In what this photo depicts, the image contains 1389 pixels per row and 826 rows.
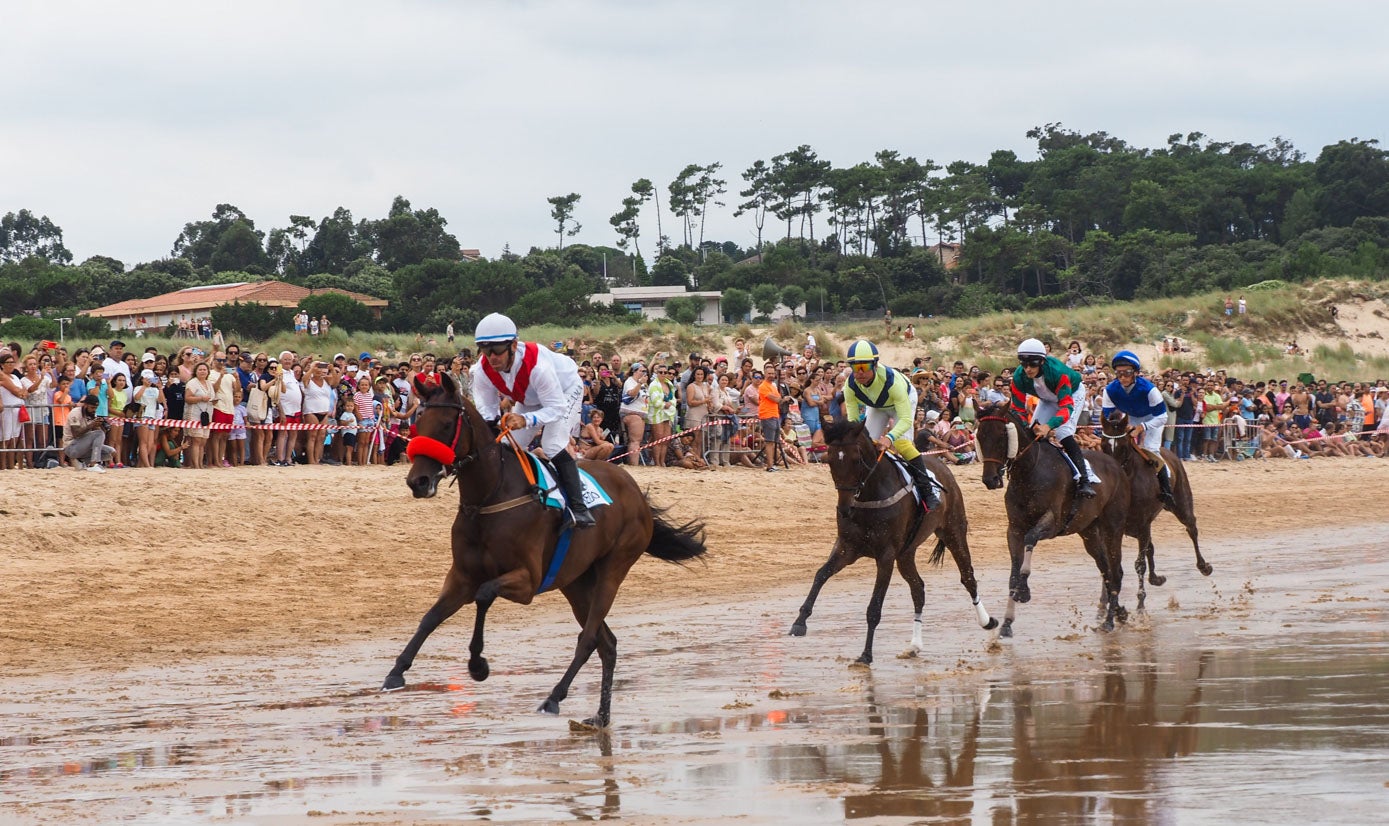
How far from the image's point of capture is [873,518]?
39.9ft

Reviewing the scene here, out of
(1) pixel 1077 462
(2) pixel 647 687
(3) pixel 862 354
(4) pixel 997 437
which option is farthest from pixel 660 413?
(2) pixel 647 687

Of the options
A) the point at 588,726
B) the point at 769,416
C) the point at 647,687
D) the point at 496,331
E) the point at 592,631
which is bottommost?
the point at 647,687

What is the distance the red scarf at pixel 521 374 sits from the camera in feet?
31.9

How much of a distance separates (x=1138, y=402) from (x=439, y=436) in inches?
340

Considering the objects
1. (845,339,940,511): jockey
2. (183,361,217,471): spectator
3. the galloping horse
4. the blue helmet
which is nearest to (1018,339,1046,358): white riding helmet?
the galloping horse

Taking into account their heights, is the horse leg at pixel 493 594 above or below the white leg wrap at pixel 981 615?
above

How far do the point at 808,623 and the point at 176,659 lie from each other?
5603mm

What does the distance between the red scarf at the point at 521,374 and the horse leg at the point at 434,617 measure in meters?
1.34

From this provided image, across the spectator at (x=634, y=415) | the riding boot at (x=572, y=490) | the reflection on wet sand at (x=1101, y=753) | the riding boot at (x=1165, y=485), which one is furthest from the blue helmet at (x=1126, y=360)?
the spectator at (x=634, y=415)

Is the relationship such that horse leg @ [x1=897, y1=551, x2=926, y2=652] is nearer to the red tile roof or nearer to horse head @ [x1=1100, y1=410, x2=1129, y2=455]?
horse head @ [x1=1100, y1=410, x2=1129, y2=455]

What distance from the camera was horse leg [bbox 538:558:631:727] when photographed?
927cm

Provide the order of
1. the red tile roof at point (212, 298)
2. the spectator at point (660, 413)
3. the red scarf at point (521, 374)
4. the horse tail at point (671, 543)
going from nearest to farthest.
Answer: the red scarf at point (521, 374)
the horse tail at point (671, 543)
the spectator at point (660, 413)
the red tile roof at point (212, 298)

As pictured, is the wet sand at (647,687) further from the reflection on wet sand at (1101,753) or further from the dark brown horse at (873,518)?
the dark brown horse at (873,518)

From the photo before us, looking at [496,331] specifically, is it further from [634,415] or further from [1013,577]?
[634,415]
